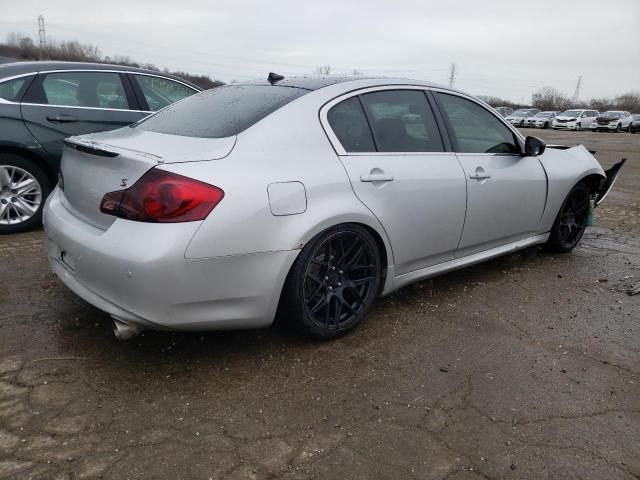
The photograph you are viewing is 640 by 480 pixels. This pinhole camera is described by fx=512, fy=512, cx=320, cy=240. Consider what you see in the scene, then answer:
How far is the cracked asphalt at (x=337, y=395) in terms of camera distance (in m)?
2.06

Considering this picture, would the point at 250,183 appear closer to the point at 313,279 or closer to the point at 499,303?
the point at 313,279

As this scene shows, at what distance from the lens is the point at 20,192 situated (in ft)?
15.5

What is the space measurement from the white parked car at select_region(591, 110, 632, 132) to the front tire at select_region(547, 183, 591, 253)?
35167 millimetres

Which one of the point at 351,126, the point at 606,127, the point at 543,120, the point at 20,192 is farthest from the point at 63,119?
the point at 543,120

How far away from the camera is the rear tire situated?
465 centimetres

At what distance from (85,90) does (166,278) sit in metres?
3.65

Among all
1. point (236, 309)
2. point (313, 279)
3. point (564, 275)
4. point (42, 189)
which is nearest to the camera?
point (236, 309)

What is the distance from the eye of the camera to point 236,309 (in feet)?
8.30

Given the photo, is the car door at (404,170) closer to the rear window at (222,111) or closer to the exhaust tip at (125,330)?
the rear window at (222,111)

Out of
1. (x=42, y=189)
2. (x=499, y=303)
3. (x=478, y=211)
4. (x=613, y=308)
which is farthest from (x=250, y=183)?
(x=42, y=189)

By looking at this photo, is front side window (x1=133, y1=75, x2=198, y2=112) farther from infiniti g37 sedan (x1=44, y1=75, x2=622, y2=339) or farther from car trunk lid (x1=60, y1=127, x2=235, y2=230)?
car trunk lid (x1=60, y1=127, x2=235, y2=230)

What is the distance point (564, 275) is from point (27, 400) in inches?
155

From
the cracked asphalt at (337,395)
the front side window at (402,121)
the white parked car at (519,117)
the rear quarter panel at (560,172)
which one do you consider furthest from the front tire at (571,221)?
the white parked car at (519,117)

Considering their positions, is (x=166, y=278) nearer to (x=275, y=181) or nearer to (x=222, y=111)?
(x=275, y=181)
